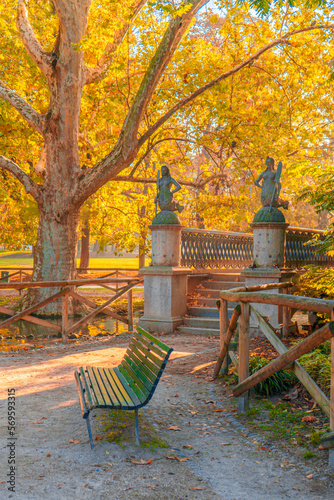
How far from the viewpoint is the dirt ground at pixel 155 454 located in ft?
11.9

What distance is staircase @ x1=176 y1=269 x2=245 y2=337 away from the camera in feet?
36.4

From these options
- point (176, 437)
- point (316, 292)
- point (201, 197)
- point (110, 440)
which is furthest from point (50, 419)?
point (201, 197)

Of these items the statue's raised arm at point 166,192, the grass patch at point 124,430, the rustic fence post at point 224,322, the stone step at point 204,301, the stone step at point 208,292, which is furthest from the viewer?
the stone step at point 208,292

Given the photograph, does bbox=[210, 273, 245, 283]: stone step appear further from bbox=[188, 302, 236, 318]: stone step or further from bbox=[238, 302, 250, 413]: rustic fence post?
bbox=[238, 302, 250, 413]: rustic fence post

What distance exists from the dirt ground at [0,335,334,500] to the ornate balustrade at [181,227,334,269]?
20.9 ft

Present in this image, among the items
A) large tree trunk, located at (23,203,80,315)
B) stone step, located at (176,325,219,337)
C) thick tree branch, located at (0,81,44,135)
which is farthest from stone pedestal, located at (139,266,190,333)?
thick tree branch, located at (0,81,44,135)

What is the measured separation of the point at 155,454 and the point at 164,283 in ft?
23.1

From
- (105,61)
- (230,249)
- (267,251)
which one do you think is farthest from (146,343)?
(105,61)

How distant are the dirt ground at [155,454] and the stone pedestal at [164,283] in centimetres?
463

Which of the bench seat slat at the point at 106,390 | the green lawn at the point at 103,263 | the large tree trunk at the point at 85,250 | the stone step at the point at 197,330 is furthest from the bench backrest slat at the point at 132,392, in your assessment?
the green lawn at the point at 103,263

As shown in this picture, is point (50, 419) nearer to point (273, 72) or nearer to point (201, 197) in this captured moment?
point (273, 72)

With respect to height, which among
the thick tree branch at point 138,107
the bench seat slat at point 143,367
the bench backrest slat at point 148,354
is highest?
the thick tree branch at point 138,107

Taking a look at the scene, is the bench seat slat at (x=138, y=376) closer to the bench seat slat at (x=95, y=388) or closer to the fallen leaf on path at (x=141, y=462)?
the bench seat slat at (x=95, y=388)

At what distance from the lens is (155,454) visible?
4250 mm
